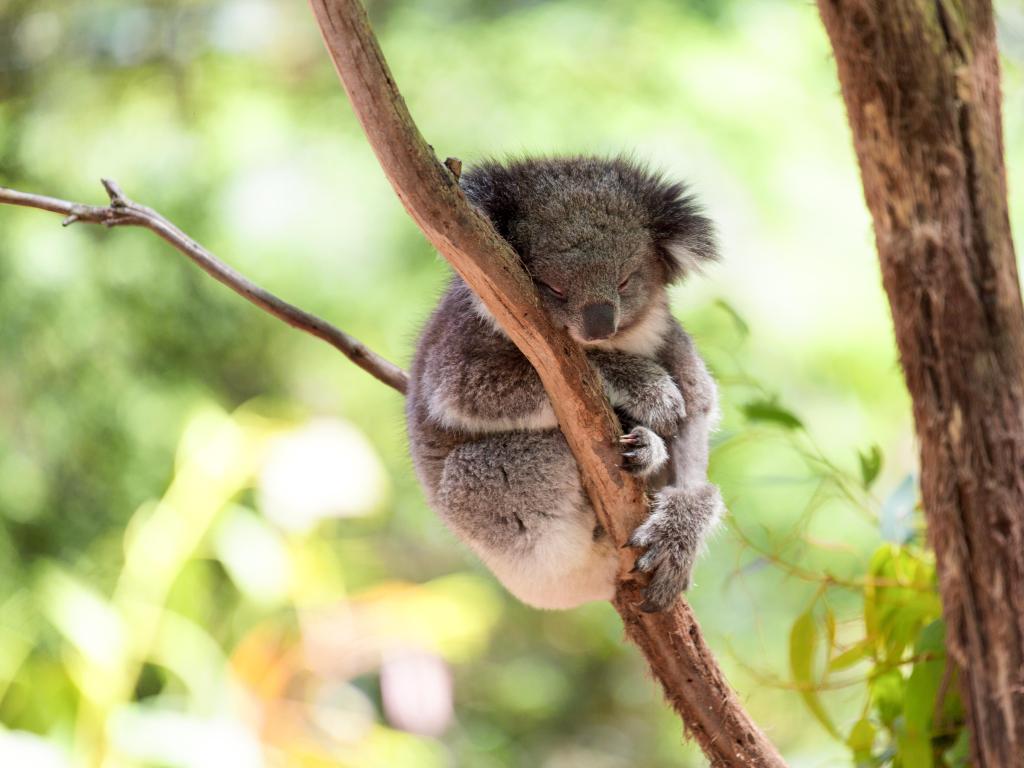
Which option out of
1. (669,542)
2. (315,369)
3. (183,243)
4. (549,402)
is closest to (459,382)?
(549,402)

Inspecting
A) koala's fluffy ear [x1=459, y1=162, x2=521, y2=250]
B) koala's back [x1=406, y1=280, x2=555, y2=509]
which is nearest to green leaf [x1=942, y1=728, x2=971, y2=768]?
koala's back [x1=406, y1=280, x2=555, y2=509]

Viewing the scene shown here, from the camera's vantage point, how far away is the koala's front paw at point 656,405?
A: 6.22 ft

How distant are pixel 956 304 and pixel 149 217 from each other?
1.40 metres

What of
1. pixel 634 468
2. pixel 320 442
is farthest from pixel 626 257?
pixel 320 442

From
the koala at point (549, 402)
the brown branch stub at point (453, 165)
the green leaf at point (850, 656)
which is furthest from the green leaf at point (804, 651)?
the brown branch stub at point (453, 165)

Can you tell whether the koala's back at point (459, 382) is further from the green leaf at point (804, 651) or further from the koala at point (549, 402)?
the green leaf at point (804, 651)

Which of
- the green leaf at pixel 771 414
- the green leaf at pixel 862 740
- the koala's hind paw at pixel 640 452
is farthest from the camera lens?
the green leaf at pixel 771 414

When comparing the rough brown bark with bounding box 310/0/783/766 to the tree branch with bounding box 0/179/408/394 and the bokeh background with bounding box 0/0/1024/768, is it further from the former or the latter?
the bokeh background with bounding box 0/0/1024/768

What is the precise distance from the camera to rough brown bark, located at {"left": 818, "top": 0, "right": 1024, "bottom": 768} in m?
1.53

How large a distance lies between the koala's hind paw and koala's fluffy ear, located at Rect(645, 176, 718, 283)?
0.41m

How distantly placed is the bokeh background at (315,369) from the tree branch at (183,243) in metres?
1.76

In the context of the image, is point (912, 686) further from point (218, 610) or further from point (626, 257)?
point (218, 610)

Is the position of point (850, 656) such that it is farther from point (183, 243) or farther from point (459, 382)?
point (183, 243)

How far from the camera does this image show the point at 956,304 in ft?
5.05
